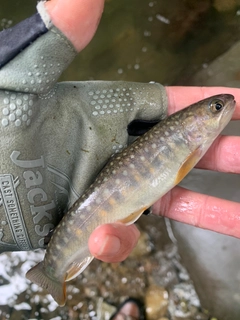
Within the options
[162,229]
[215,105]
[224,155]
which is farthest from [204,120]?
[162,229]

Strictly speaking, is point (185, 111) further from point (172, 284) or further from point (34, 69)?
point (172, 284)

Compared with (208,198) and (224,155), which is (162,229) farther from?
(224,155)

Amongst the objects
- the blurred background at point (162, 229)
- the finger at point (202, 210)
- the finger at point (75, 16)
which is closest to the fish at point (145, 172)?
the finger at point (202, 210)

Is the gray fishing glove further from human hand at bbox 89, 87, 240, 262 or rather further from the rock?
the rock

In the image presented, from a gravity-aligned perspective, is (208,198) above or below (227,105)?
below

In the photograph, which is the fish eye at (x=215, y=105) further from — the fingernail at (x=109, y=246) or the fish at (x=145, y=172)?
the fingernail at (x=109, y=246)

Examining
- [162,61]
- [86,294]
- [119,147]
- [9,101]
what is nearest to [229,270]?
[86,294]
